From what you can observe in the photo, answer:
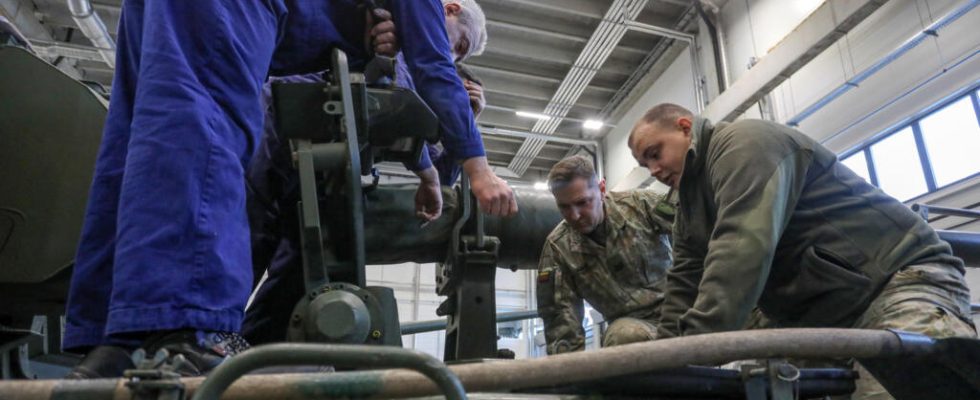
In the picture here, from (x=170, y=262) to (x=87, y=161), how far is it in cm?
99

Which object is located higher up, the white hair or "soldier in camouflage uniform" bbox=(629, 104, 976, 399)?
the white hair

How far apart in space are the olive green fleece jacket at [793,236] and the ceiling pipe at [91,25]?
17.4ft

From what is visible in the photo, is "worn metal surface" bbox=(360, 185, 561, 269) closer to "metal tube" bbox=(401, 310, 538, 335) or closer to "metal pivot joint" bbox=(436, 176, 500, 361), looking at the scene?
"metal pivot joint" bbox=(436, 176, 500, 361)

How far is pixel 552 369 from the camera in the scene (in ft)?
2.48

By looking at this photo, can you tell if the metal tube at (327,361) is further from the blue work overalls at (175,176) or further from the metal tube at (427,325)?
the metal tube at (427,325)

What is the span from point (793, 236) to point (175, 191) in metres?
1.36

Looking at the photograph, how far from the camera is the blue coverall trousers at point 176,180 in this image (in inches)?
35.3

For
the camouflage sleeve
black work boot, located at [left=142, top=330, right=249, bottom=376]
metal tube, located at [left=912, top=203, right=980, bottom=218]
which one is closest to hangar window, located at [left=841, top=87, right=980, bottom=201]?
metal tube, located at [left=912, top=203, right=980, bottom=218]

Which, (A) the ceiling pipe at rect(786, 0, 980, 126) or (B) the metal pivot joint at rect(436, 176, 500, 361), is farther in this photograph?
(A) the ceiling pipe at rect(786, 0, 980, 126)

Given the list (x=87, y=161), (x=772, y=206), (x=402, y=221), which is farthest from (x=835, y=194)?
(x=87, y=161)

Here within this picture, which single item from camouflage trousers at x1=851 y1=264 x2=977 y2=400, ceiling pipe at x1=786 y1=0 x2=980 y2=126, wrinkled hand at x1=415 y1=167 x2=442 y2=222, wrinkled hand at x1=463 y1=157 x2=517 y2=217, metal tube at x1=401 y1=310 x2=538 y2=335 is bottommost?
camouflage trousers at x1=851 y1=264 x2=977 y2=400

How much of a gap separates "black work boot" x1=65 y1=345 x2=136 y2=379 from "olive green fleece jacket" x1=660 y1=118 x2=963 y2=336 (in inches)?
39.6

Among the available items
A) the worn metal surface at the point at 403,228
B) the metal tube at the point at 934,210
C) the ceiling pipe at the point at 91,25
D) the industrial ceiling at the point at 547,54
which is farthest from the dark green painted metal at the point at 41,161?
the industrial ceiling at the point at 547,54

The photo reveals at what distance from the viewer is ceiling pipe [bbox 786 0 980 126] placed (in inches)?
169
